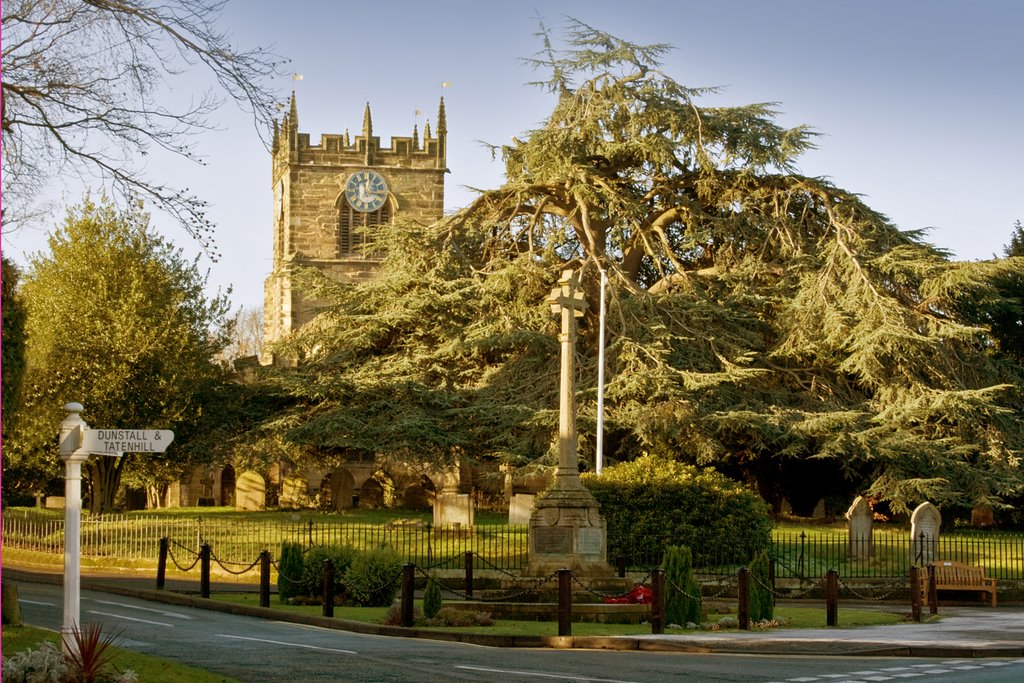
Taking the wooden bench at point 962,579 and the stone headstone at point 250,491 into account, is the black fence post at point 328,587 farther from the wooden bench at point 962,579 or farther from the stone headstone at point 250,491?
the stone headstone at point 250,491

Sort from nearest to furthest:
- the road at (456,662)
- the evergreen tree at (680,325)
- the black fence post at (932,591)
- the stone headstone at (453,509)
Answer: the road at (456,662) → the black fence post at (932,591) → the stone headstone at (453,509) → the evergreen tree at (680,325)

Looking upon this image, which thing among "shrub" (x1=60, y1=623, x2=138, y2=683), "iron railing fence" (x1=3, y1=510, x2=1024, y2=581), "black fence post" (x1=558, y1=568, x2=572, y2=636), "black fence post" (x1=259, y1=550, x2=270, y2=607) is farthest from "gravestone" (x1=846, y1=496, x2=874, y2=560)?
"shrub" (x1=60, y1=623, x2=138, y2=683)

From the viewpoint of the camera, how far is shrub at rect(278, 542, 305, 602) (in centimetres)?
2369

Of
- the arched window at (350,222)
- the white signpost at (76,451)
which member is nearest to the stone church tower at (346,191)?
the arched window at (350,222)

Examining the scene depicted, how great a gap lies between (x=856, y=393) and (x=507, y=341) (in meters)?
10.8

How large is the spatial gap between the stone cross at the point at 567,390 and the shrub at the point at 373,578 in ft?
11.5

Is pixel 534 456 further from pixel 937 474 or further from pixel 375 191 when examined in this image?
pixel 375 191

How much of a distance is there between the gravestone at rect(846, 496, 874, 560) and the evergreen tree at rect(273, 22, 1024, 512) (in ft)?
15.0

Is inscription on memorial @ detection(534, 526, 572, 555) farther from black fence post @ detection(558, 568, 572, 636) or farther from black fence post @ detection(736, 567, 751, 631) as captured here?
black fence post @ detection(558, 568, 572, 636)

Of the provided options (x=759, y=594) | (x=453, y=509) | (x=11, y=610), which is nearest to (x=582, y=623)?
(x=759, y=594)

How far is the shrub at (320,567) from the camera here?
23562 millimetres

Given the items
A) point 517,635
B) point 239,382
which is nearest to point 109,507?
point 239,382

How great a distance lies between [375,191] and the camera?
65312 millimetres

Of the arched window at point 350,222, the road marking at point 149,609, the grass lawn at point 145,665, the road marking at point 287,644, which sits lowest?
the road marking at point 149,609
